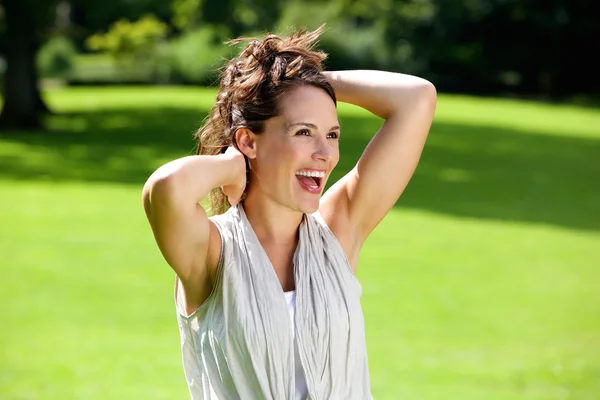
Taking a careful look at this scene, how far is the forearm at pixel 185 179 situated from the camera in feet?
8.79

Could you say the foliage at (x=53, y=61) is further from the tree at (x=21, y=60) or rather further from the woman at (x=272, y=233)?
the woman at (x=272, y=233)

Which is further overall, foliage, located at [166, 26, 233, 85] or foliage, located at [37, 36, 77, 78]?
foliage, located at [37, 36, 77, 78]

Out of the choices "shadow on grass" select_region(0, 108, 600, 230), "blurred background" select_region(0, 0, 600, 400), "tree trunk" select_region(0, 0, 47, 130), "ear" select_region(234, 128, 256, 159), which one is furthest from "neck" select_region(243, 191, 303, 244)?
"tree trunk" select_region(0, 0, 47, 130)

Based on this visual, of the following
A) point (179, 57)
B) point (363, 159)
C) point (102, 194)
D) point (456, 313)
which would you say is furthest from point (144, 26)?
point (363, 159)

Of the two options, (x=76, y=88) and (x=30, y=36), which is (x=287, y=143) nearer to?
(x=30, y=36)

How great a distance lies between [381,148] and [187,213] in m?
0.73

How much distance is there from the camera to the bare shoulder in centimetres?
307

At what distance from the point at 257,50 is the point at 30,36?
2610 cm

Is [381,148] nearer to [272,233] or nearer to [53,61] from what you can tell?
[272,233]

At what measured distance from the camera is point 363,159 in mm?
3166

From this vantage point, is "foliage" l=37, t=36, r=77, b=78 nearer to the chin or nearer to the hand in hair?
the hand in hair

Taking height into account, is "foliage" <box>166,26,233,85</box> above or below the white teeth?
above

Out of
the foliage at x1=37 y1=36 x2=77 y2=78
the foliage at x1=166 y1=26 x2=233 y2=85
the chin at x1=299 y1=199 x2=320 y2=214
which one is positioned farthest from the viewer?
the foliage at x1=37 y1=36 x2=77 y2=78

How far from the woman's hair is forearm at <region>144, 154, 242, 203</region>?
0.21 m
